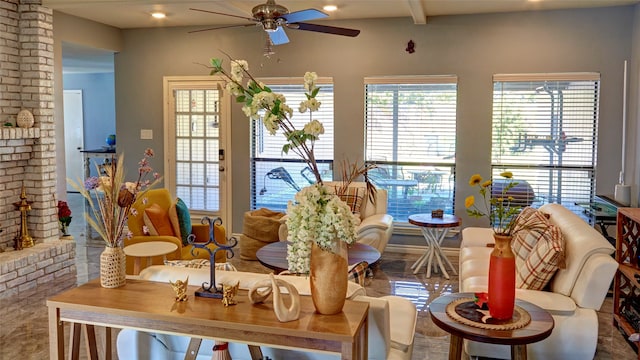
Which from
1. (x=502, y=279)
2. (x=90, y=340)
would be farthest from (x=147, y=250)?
(x=502, y=279)

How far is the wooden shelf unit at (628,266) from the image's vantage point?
3562 millimetres

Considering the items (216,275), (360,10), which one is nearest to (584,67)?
(360,10)

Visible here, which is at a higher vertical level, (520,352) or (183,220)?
(183,220)

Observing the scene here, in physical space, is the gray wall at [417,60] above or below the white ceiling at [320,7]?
below

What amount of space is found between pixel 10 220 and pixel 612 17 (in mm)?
6166

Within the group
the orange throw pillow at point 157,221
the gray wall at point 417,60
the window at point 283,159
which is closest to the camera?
the orange throw pillow at point 157,221

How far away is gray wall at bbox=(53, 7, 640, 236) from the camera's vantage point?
217 inches

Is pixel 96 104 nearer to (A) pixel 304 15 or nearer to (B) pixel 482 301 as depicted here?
(A) pixel 304 15

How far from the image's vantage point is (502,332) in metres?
2.37

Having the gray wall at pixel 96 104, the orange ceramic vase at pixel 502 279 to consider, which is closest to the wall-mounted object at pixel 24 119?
the orange ceramic vase at pixel 502 279

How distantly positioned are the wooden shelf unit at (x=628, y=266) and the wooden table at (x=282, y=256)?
1.69 m

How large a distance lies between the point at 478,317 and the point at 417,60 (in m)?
3.96

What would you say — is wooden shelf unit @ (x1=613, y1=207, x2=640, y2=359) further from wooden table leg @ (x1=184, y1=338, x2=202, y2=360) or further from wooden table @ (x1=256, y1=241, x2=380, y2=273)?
wooden table leg @ (x1=184, y1=338, x2=202, y2=360)

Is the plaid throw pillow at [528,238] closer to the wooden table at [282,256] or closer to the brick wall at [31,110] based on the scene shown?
the wooden table at [282,256]
